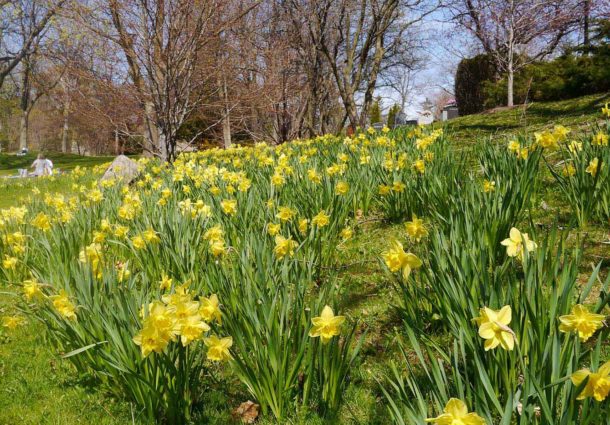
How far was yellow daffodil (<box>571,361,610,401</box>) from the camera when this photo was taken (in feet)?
3.29

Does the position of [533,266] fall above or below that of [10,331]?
above

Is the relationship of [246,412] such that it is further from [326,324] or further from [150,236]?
[150,236]

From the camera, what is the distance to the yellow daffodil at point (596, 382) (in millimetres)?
1004

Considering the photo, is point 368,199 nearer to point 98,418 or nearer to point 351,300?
point 351,300

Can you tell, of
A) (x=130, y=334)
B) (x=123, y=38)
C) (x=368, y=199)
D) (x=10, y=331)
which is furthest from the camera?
(x=123, y=38)

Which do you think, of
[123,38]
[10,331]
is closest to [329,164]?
[10,331]

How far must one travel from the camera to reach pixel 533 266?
5.22ft

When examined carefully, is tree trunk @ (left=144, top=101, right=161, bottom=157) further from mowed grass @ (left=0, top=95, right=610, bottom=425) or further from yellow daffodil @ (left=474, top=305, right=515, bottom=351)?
yellow daffodil @ (left=474, top=305, right=515, bottom=351)

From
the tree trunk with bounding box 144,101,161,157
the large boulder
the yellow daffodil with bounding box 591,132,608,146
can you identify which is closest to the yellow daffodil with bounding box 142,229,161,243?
the yellow daffodil with bounding box 591,132,608,146

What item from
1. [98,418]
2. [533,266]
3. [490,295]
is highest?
[533,266]

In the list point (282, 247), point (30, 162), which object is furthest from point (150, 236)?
point (30, 162)

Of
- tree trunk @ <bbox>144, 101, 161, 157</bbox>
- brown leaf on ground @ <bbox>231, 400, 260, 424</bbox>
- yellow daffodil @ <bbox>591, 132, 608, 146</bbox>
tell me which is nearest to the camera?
brown leaf on ground @ <bbox>231, 400, 260, 424</bbox>

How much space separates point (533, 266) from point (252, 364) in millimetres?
1060

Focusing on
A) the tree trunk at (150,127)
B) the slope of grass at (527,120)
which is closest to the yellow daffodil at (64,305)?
the slope of grass at (527,120)
